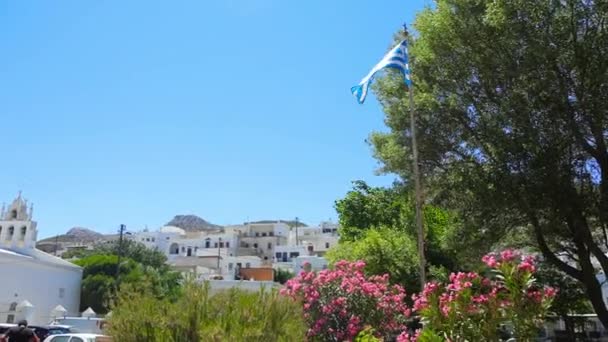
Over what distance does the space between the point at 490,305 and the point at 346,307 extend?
436 cm

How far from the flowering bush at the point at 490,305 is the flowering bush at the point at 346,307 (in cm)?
308

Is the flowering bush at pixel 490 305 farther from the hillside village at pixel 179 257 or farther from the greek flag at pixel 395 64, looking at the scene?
the greek flag at pixel 395 64

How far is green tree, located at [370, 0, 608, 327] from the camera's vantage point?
581 inches

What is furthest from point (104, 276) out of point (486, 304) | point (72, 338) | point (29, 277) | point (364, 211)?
point (486, 304)

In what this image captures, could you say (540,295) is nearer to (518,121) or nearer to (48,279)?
(518,121)

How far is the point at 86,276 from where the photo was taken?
60.2 meters

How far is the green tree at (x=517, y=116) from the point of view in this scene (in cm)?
1477

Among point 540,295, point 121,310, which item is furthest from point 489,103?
point 121,310

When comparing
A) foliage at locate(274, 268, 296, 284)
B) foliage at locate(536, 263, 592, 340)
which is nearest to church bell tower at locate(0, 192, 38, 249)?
foliage at locate(274, 268, 296, 284)

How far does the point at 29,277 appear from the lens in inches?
1907

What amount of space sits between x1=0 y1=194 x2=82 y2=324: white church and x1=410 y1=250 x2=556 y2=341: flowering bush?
3746cm

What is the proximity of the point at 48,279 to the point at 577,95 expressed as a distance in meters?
47.8

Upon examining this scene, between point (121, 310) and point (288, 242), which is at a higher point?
point (288, 242)

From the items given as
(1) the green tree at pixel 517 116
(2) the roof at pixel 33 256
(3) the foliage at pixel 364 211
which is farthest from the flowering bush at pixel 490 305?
(2) the roof at pixel 33 256
